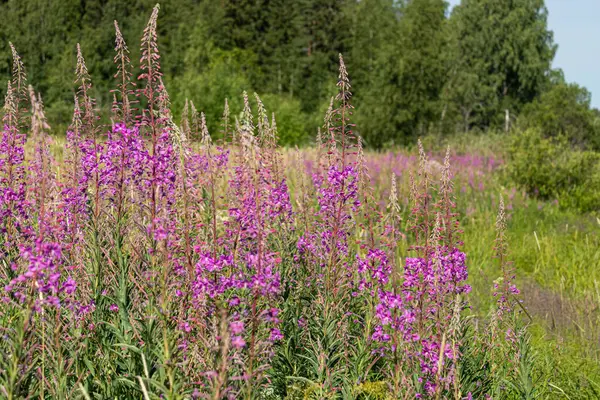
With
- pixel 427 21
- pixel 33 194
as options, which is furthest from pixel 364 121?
pixel 33 194

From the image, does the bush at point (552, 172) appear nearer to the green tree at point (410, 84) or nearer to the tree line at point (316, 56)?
the tree line at point (316, 56)

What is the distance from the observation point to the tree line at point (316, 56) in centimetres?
3881

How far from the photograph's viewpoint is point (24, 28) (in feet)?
169

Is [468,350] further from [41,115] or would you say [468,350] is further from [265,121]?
[41,115]

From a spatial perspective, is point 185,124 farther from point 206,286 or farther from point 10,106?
point 206,286

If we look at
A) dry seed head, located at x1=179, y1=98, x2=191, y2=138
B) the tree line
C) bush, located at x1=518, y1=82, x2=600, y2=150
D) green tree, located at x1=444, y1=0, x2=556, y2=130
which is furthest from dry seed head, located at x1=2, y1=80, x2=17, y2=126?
green tree, located at x1=444, y1=0, x2=556, y2=130

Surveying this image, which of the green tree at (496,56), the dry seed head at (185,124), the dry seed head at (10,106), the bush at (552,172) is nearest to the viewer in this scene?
the dry seed head at (10,106)

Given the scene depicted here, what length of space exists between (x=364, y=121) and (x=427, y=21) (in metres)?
7.41

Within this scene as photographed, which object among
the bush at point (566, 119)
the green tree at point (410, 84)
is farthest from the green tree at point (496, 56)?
the bush at point (566, 119)

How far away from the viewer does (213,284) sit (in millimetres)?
3316

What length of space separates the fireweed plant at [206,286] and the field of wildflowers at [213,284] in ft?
0.06

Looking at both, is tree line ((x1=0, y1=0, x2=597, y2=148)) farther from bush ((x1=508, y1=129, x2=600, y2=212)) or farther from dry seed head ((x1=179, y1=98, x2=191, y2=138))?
dry seed head ((x1=179, y1=98, x2=191, y2=138))

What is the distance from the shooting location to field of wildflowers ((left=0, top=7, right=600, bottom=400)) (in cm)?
302

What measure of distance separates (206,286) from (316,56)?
52.7 meters
